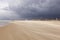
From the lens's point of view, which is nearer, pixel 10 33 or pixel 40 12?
pixel 10 33

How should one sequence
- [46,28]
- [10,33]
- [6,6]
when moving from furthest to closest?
[6,6]
[46,28]
[10,33]

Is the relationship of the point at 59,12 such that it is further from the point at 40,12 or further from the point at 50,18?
the point at 40,12

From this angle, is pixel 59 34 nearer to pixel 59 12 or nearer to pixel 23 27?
pixel 23 27

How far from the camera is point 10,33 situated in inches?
29.9

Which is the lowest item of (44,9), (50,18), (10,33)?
(10,33)

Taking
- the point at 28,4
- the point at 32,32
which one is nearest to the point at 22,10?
the point at 28,4

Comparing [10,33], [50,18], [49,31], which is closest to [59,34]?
[49,31]

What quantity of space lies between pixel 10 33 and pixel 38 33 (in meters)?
0.22

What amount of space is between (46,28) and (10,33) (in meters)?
0.32

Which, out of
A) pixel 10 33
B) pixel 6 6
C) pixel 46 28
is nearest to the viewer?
pixel 10 33

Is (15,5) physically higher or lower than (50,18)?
higher

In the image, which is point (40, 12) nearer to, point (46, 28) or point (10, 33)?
point (46, 28)

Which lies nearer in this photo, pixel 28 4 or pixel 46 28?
pixel 46 28

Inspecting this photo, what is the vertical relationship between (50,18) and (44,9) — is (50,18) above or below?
below
